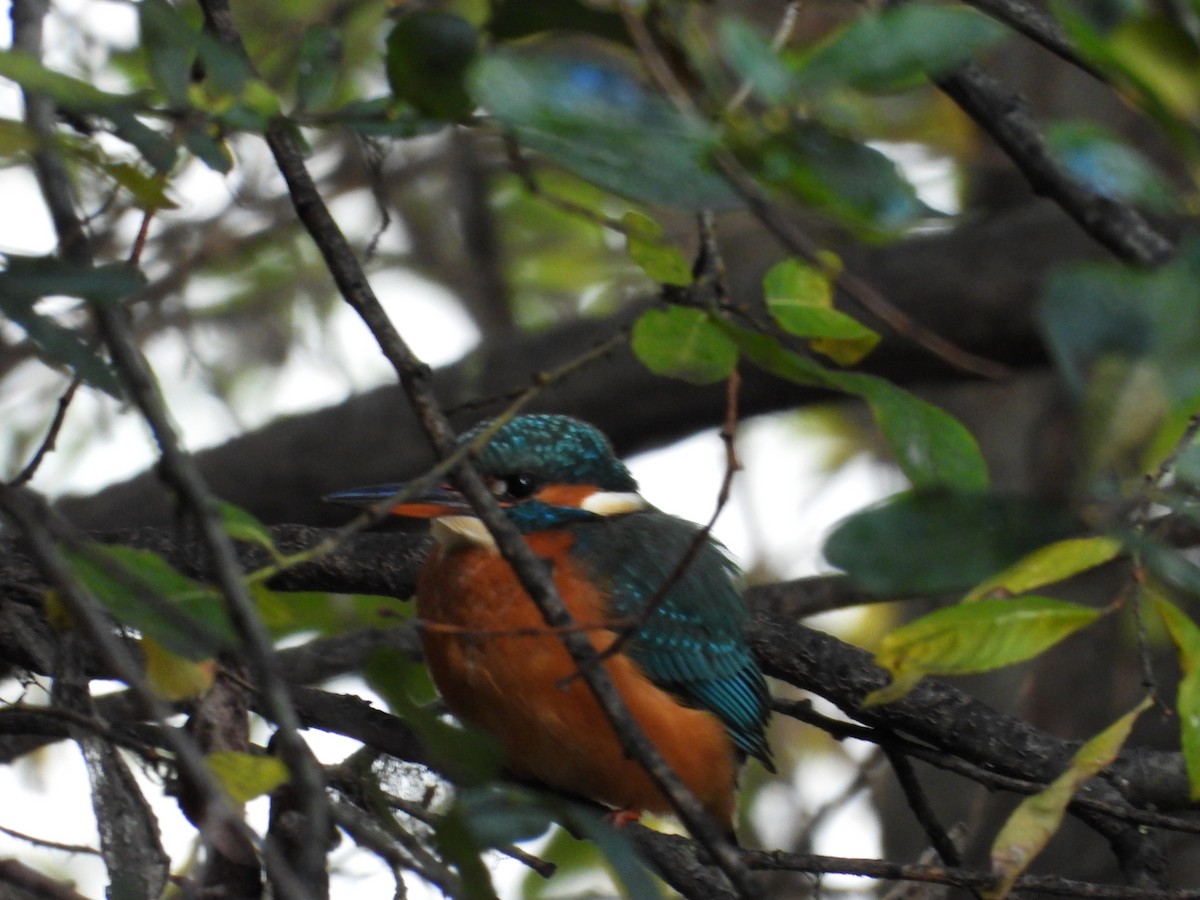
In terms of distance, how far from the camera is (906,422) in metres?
1.46

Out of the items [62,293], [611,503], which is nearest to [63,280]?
[62,293]

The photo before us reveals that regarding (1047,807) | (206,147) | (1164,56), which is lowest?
(1047,807)

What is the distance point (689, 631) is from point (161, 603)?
1.46 m

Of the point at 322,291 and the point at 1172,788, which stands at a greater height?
the point at 322,291

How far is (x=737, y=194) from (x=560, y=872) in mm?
2044

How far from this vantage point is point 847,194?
1.12m

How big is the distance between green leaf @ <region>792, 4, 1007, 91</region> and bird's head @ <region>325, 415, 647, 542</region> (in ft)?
4.87

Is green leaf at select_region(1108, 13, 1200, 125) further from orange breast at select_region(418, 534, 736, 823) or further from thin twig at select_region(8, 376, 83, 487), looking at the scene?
orange breast at select_region(418, 534, 736, 823)

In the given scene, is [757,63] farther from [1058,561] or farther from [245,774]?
[245,774]

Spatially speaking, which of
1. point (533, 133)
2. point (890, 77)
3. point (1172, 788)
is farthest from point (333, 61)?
point (1172, 788)

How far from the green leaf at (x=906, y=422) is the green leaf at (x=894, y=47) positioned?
0.36m

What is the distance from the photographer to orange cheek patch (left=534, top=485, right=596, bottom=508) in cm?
271

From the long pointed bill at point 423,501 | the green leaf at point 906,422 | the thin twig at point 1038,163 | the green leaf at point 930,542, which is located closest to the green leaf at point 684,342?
the green leaf at point 906,422

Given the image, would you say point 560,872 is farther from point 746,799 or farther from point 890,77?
point 890,77
